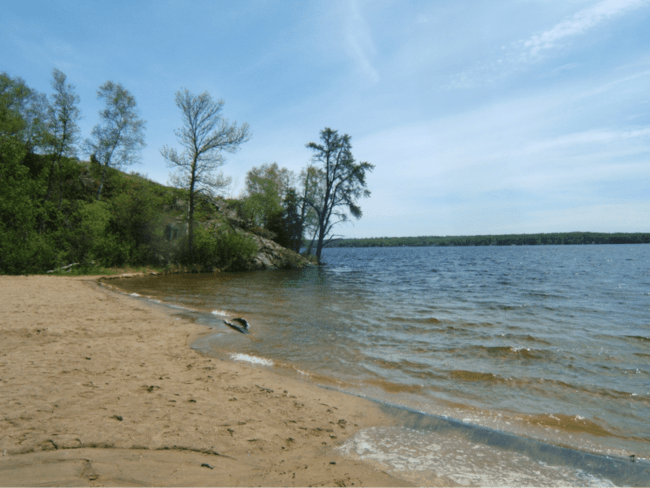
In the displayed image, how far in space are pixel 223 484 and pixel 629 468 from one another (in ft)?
14.9

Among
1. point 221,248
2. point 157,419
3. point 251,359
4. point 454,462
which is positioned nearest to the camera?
point 454,462

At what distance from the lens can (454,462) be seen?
12.6 feet

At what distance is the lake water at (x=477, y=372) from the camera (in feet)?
13.0

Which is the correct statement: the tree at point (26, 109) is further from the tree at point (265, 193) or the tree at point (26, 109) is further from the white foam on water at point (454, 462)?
the white foam on water at point (454, 462)

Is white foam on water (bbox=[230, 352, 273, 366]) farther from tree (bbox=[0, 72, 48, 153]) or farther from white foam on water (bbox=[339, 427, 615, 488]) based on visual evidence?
tree (bbox=[0, 72, 48, 153])

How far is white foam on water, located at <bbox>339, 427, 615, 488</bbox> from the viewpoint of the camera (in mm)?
3523

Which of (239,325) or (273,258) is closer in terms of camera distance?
(239,325)

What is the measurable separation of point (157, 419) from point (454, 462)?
11.6 feet

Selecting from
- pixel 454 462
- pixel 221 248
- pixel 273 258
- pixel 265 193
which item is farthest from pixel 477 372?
pixel 265 193

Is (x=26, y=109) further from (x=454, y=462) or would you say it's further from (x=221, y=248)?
(x=454, y=462)

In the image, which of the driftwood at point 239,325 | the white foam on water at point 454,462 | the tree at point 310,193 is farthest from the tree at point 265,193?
the white foam on water at point 454,462

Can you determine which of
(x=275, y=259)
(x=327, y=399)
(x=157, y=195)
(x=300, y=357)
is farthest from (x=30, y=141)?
(x=327, y=399)

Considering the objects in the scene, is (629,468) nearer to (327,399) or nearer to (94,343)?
(327,399)

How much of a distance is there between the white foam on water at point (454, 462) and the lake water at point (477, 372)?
0.06 ft
